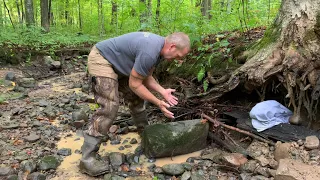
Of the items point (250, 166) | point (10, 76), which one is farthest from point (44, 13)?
point (250, 166)

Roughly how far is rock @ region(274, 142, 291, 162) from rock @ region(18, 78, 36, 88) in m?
6.70

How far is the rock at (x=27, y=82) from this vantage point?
7534 millimetres

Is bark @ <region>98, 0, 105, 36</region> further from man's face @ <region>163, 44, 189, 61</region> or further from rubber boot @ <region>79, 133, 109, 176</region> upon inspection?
man's face @ <region>163, 44, 189, 61</region>

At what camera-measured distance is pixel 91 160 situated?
3.40 metres

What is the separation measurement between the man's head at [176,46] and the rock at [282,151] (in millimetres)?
1691

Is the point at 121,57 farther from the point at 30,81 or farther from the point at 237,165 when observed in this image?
the point at 30,81

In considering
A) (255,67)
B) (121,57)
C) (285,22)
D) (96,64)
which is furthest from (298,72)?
(96,64)

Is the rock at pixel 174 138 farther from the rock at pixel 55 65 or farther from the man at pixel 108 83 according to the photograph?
the rock at pixel 55 65

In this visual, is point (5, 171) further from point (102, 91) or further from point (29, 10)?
point (29, 10)

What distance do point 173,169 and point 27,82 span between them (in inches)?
237

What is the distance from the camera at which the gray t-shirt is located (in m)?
3.00

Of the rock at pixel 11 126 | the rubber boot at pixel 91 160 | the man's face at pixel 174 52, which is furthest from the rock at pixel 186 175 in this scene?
the rock at pixel 11 126

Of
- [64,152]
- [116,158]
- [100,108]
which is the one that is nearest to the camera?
A: [100,108]

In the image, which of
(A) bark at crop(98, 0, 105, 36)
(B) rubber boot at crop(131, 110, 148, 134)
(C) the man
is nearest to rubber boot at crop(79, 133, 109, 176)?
(C) the man
